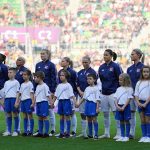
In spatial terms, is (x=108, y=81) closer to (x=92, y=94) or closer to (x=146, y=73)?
(x=92, y=94)

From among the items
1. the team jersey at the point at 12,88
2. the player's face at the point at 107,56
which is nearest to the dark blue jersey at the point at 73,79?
the player's face at the point at 107,56

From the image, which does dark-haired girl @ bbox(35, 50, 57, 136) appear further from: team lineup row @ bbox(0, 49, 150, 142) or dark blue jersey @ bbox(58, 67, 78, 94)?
dark blue jersey @ bbox(58, 67, 78, 94)

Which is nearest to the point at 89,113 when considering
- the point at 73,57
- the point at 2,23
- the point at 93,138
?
the point at 93,138

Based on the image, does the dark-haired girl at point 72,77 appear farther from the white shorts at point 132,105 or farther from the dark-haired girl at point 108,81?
the white shorts at point 132,105

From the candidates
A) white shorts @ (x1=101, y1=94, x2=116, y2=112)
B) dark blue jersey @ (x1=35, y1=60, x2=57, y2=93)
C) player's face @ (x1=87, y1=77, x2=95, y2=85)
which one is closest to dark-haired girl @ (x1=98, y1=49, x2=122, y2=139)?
white shorts @ (x1=101, y1=94, x2=116, y2=112)

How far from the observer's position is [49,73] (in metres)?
10.6

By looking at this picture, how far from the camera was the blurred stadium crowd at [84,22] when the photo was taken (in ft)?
96.0

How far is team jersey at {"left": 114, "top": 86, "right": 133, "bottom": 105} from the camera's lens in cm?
951

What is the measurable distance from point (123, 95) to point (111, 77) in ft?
2.13

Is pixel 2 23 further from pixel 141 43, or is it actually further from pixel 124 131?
pixel 124 131

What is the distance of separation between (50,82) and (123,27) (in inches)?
786

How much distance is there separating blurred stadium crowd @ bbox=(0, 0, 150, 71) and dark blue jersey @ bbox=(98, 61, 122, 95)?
1881cm

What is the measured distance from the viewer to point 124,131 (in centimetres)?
956

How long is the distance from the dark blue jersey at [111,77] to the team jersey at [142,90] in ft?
2.61
